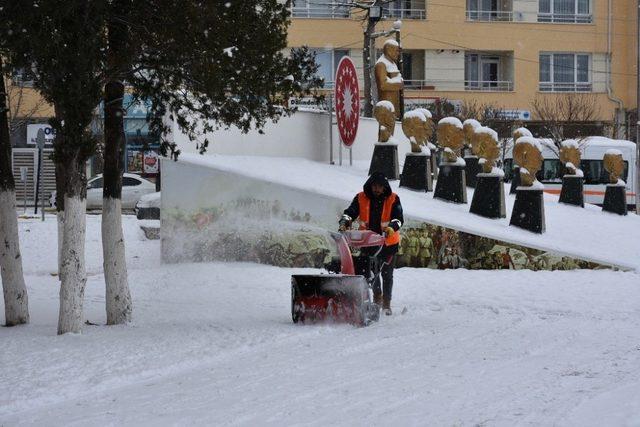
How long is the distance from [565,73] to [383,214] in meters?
39.5

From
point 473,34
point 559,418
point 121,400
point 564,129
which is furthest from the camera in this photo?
point 473,34

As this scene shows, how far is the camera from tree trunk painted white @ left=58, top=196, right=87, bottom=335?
11062mm

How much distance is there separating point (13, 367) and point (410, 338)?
12.1 feet

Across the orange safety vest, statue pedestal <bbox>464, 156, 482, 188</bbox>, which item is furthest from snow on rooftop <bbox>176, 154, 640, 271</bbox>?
the orange safety vest

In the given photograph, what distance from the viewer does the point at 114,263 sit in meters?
12.2

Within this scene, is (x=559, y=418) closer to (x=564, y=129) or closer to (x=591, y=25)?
(x=564, y=129)

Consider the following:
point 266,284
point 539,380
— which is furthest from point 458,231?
point 539,380

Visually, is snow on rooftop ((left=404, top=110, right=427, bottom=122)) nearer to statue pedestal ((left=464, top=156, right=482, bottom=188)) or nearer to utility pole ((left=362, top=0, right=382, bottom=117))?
statue pedestal ((left=464, top=156, right=482, bottom=188))

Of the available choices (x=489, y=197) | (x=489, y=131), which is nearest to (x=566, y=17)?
(x=489, y=131)

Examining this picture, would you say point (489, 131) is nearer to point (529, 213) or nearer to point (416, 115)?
point (416, 115)

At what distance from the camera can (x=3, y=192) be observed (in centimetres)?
1197

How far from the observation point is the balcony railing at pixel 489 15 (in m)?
50.1

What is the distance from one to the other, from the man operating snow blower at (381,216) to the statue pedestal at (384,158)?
8.10m

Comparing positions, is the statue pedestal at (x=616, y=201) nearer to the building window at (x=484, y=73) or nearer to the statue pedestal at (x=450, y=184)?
the statue pedestal at (x=450, y=184)
